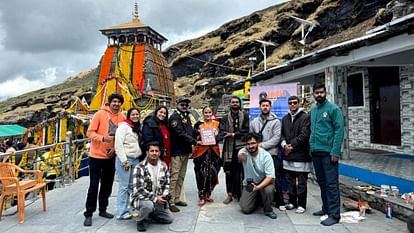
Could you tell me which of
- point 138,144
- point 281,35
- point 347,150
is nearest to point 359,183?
point 347,150

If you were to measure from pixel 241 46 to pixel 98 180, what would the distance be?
153 feet

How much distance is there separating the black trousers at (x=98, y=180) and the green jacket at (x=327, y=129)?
8.97 ft

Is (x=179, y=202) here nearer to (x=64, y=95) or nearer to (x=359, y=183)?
(x=359, y=183)

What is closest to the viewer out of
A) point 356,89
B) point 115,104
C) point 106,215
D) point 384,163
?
point 115,104

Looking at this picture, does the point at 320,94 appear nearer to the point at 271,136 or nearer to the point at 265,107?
the point at 265,107

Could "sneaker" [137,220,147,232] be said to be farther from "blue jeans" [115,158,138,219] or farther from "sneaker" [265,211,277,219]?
"sneaker" [265,211,277,219]

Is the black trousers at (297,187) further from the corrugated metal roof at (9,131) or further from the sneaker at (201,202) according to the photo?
the corrugated metal roof at (9,131)

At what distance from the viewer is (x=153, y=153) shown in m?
4.38

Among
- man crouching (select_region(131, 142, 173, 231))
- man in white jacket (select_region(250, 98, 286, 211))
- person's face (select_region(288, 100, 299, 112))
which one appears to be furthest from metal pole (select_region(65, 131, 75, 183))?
person's face (select_region(288, 100, 299, 112))

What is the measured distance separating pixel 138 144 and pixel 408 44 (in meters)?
4.31

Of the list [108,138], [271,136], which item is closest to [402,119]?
[271,136]

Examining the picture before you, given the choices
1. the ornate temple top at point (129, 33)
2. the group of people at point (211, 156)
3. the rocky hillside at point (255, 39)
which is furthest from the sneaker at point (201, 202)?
the ornate temple top at point (129, 33)

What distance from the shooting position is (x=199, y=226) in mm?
4410

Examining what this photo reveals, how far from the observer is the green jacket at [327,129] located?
4312 millimetres
